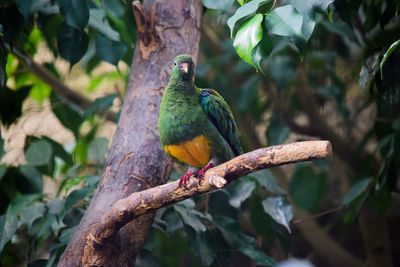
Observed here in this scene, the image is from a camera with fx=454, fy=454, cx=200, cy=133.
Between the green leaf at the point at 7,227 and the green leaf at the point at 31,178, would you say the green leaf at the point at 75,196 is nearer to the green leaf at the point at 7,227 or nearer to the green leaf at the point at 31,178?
the green leaf at the point at 7,227

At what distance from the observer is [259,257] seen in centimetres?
263

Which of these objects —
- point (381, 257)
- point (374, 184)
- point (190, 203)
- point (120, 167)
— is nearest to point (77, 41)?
point (120, 167)

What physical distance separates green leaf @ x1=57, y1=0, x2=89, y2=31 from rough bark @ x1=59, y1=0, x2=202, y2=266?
0.33 metres

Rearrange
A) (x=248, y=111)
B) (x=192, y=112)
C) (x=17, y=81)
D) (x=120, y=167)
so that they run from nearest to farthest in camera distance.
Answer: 1. (x=192, y=112)
2. (x=120, y=167)
3. (x=17, y=81)
4. (x=248, y=111)

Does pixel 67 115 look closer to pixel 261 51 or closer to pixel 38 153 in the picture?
pixel 38 153

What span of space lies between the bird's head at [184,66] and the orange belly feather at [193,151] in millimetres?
337

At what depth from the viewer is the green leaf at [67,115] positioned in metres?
3.46

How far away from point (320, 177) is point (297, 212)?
15.5 inches

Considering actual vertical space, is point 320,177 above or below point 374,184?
below

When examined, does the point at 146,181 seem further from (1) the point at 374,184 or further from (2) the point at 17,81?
(2) the point at 17,81

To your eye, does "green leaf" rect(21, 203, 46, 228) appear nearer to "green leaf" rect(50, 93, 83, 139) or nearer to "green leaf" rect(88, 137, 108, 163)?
"green leaf" rect(88, 137, 108, 163)

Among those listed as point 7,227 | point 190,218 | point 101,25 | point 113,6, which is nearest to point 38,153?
point 7,227

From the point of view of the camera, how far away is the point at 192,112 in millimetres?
2242

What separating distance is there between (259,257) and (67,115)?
1.83 metres
